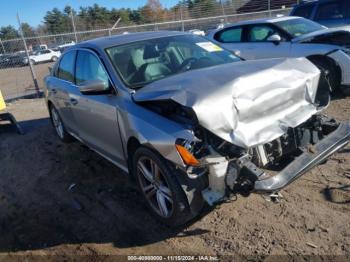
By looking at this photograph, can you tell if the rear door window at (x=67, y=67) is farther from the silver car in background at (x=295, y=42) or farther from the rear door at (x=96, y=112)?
the silver car in background at (x=295, y=42)

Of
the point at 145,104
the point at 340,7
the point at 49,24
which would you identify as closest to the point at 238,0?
the point at 49,24

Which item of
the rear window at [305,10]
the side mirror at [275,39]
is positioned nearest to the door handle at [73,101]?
the side mirror at [275,39]

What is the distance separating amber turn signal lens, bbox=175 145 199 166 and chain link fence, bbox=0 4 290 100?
10.4m

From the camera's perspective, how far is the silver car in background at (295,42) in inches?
274

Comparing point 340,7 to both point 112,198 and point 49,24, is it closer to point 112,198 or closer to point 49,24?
point 112,198

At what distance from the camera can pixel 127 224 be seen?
152 inches

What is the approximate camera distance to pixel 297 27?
845 cm

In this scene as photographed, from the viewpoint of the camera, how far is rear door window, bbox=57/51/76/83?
212 inches

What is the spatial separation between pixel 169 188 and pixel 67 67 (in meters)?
3.11

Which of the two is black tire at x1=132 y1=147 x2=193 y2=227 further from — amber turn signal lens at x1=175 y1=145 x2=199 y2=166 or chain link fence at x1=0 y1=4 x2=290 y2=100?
chain link fence at x1=0 y1=4 x2=290 y2=100

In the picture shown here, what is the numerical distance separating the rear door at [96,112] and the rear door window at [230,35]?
5264 millimetres

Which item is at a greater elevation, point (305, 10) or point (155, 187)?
point (305, 10)

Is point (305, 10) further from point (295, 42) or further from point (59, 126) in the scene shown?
point (59, 126)

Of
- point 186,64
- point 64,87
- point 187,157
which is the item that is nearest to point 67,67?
point 64,87
